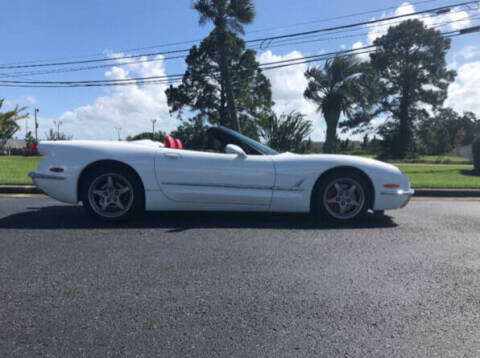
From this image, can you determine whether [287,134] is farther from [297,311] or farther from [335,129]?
[297,311]

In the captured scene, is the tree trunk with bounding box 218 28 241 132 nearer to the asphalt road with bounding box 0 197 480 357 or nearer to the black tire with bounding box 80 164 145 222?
the black tire with bounding box 80 164 145 222

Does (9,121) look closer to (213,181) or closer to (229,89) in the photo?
(229,89)

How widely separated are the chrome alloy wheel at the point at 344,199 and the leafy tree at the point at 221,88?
2599 cm

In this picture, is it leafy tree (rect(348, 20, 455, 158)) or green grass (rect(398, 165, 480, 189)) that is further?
leafy tree (rect(348, 20, 455, 158))

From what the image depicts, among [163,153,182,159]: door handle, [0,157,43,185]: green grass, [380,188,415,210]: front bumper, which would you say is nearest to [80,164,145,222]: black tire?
[163,153,182,159]: door handle

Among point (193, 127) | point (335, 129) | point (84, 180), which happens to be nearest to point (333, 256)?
point (84, 180)

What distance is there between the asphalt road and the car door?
13.4 inches

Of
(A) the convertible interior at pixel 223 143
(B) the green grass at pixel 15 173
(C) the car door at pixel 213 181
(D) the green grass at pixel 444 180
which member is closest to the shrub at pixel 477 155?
(D) the green grass at pixel 444 180

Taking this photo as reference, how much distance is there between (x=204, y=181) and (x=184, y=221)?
535mm

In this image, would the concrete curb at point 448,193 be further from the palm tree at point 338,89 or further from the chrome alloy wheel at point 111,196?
the palm tree at point 338,89

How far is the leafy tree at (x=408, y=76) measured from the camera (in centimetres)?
3209

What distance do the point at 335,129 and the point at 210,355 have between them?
75.9 ft

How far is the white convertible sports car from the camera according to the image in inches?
149

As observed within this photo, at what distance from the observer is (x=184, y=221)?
391 cm
